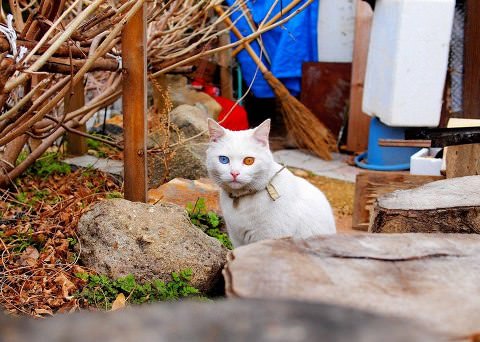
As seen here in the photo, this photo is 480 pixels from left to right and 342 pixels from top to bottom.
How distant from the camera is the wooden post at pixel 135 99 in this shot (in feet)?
10.8

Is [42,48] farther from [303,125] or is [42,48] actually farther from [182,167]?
[303,125]

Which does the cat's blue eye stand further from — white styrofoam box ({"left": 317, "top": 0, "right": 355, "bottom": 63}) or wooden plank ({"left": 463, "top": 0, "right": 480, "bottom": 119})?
white styrofoam box ({"left": 317, "top": 0, "right": 355, "bottom": 63})

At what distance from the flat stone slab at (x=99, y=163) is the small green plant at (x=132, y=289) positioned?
202 centimetres

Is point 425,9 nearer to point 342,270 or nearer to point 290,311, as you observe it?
point 342,270

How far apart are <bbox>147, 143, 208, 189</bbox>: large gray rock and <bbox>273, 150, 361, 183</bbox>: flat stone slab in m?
2.40

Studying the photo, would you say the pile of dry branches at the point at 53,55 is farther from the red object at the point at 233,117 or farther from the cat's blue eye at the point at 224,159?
the red object at the point at 233,117

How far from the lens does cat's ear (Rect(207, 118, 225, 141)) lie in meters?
3.13

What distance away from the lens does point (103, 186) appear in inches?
181

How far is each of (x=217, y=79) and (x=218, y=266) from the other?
19.1 feet

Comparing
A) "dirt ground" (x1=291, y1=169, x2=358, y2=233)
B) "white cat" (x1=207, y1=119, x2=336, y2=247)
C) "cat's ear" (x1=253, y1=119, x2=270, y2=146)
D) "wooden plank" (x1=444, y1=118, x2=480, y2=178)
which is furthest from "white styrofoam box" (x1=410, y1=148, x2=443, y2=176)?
"cat's ear" (x1=253, y1=119, x2=270, y2=146)

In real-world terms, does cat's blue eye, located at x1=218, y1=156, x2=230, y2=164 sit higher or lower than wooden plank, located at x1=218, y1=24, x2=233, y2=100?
lower

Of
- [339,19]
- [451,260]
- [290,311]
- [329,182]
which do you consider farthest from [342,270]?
[339,19]

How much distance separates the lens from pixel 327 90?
822cm

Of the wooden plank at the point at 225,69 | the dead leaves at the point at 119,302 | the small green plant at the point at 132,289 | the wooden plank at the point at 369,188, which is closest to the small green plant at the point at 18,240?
the small green plant at the point at 132,289
